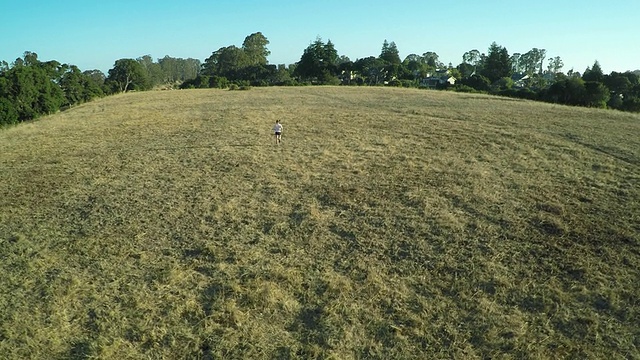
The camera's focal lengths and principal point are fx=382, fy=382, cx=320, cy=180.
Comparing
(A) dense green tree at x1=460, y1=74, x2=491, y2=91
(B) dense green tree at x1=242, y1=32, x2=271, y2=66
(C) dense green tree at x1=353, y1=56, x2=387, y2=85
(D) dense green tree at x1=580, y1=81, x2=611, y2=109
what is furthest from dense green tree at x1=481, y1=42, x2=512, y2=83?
(B) dense green tree at x1=242, y1=32, x2=271, y2=66

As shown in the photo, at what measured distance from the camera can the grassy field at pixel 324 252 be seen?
226 inches

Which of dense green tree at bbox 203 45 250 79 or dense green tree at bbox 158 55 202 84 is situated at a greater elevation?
dense green tree at bbox 158 55 202 84

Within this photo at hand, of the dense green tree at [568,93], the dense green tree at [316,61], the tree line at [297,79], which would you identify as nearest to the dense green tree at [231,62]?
the tree line at [297,79]

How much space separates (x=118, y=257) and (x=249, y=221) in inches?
118

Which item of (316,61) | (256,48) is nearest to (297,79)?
(316,61)

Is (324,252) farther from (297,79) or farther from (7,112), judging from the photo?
(297,79)

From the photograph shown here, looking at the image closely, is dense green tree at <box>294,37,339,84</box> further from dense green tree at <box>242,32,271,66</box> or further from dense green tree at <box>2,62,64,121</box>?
dense green tree at <box>2,62,64,121</box>

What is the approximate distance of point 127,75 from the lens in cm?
6397

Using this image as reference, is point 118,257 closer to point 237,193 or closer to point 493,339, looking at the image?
point 237,193

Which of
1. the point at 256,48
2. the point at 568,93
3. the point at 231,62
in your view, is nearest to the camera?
the point at 568,93

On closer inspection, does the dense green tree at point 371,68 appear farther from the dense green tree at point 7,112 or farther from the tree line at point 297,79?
the dense green tree at point 7,112

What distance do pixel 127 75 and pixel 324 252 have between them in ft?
221

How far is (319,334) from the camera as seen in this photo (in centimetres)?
581

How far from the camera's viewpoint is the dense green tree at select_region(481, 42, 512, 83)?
7006 cm
